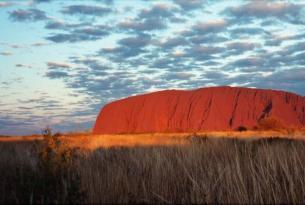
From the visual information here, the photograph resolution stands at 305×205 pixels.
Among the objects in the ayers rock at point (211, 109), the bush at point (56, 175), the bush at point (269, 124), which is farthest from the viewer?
the ayers rock at point (211, 109)

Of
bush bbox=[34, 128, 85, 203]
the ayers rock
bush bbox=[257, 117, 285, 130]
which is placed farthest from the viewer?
the ayers rock

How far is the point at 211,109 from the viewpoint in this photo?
283 feet

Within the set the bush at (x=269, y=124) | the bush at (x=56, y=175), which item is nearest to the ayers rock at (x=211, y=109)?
the bush at (x=269, y=124)

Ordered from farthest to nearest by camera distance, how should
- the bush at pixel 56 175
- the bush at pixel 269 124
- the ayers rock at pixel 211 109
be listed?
the ayers rock at pixel 211 109
the bush at pixel 269 124
the bush at pixel 56 175

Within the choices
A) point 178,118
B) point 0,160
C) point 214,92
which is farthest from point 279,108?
point 0,160

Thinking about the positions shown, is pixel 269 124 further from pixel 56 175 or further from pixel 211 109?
pixel 56 175

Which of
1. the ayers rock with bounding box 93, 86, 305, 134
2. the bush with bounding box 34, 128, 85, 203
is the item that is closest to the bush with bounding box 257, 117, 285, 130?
the ayers rock with bounding box 93, 86, 305, 134

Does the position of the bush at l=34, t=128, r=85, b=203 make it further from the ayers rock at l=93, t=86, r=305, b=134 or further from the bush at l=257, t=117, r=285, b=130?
the ayers rock at l=93, t=86, r=305, b=134

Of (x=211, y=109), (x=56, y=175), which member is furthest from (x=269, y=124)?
(x=56, y=175)

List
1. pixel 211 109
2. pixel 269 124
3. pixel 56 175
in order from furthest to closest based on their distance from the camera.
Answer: pixel 211 109
pixel 269 124
pixel 56 175

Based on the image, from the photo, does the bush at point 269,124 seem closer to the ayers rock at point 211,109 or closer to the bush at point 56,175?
the ayers rock at point 211,109

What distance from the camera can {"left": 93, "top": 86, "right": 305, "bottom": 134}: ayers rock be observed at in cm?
8394

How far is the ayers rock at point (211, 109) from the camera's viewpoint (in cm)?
8394

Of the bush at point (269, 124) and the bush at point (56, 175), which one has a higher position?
the bush at point (56, 175)
